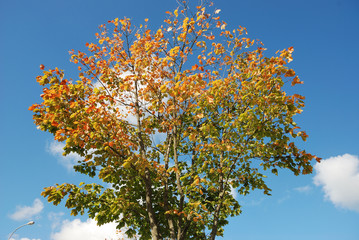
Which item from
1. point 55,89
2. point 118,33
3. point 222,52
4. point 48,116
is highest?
point 118,33

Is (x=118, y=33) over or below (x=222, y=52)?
over

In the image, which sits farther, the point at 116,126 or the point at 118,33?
the point at 118,33

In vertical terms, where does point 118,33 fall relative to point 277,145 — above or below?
above

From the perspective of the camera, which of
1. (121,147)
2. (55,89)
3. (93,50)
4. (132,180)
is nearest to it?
(55,89)

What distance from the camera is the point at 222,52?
35.9 feet

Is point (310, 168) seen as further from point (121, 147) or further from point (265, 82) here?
point (121, 147)

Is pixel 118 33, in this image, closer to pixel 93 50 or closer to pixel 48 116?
pixel 93 50

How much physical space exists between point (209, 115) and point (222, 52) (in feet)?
8.61

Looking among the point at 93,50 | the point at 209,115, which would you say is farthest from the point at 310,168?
the point at 93,50

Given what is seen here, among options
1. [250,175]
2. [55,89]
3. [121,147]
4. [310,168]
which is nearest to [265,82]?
[310,168]

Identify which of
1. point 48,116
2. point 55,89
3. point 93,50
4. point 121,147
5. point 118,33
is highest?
point 118,33

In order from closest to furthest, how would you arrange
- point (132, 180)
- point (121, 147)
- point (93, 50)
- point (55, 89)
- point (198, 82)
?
Result: 1. point (198, 82)
2. point (55, 89)
3. point (121, 147)
4. point (132, 180)
5. point (93, 50)

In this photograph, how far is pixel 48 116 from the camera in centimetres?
841

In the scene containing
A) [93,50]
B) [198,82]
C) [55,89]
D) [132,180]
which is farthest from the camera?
[93,50]
